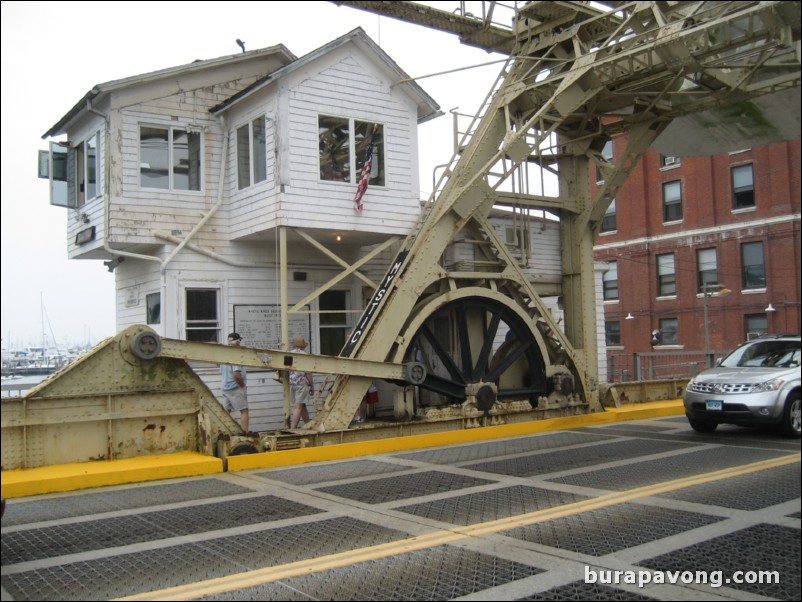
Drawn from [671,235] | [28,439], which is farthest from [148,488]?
[671,235]

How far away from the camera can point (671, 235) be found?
14.7 feet

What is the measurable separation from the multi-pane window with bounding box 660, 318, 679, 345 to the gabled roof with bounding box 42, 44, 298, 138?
37.6 ft

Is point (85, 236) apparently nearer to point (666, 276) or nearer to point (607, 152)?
point (607, 152)

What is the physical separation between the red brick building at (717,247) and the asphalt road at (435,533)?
0.92m

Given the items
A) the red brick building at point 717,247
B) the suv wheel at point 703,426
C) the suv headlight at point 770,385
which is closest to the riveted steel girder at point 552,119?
the suv wheel at point 703,426

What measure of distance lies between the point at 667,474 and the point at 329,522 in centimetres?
424

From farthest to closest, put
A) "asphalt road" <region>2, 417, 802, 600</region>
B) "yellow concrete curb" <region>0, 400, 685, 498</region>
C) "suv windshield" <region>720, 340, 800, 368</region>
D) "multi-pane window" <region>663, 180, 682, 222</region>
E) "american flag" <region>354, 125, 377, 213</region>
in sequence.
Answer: "american flag" <region>354, 125, 377, 213</region> < "yellow concrete curb" <region>0, 400, 685, 498</region> < "suv windshield" <region>720, 340, 800, 368</region> < "asphalt road" <region>2, 417, 802, 600</region> < "multi-pane window" <region>663, 180, 682, 222</region>

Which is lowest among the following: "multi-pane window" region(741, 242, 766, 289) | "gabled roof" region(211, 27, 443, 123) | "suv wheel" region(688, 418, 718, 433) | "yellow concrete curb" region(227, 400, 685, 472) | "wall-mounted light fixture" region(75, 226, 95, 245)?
"yellow concrete curb" region(227, 400, 685, 472)

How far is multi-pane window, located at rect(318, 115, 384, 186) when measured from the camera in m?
14.2

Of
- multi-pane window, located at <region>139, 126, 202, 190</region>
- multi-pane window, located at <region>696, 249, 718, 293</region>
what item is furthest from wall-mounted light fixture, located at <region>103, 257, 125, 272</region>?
multi-pane window, located at <region>696, 249, 718, 293</region>

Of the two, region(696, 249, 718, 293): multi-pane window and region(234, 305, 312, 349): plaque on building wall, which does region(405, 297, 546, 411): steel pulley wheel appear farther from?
region(696, 249, 718, 293): multi-pane window

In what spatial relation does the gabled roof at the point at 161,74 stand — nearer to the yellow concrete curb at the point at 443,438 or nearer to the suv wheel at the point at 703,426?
the yellow concrete curb at the point at 443,438

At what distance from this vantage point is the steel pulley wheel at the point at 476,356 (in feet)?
43.7

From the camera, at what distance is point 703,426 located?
11969 mm
